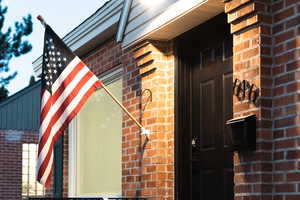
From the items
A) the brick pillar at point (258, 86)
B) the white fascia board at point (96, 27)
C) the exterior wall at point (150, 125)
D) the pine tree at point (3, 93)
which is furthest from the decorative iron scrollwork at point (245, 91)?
the pine tree at point (3, 93)

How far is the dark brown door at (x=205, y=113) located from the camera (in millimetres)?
5129

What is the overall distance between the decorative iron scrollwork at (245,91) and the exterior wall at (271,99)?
4 cm

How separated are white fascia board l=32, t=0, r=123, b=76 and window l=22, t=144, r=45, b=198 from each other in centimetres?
1114

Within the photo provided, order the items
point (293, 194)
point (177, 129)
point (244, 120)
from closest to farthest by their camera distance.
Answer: point (293, 194), point (244, 120), point (177, 129)

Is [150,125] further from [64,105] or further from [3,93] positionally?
[3,93]

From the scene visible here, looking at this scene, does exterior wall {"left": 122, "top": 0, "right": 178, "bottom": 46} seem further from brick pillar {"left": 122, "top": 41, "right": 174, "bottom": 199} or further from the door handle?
the door handle

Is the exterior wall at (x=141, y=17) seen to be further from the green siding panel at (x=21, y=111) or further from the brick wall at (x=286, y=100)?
the green siding panel at (x=21, y=111)

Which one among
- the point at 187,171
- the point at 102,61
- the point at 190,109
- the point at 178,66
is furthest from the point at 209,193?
the point at 102,61

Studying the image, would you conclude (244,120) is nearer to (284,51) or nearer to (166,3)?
(284,51)

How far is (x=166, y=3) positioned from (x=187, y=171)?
1.56 meters

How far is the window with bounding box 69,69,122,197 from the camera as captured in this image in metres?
7.29

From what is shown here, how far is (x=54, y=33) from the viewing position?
5930 millimetres

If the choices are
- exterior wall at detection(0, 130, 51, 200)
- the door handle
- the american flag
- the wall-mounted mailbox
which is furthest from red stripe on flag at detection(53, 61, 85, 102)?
exterior wall at detection(0, 130, 51, 200)

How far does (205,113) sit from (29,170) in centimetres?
1492
